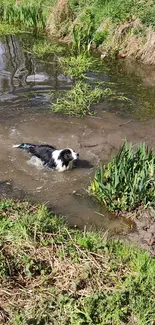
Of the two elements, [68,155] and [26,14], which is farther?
[26,14]

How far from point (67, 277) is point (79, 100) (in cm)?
532

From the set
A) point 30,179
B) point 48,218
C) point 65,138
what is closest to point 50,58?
point 65,138

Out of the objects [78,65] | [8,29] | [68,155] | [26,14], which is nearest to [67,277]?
[68,155]

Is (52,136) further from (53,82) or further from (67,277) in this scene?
(67,277)

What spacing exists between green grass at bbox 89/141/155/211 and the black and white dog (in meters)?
0.82

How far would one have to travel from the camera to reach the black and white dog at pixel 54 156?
6.95 meters

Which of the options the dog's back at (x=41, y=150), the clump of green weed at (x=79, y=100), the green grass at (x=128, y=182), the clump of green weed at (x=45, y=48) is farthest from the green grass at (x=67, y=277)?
the clump of green weed at (x=45, y=48)

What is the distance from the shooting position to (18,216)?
5.31 m

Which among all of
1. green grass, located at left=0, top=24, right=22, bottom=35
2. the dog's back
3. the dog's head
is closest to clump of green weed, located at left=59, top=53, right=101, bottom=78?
green grass, located at left=0, top=24, right=22, bottom=35

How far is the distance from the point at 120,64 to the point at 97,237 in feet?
24.9

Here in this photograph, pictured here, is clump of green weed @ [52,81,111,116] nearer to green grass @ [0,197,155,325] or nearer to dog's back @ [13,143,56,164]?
dog's back @ [13,143,56,164]

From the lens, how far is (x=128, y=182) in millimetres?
5977

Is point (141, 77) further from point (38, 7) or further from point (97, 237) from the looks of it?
point (97, 237)

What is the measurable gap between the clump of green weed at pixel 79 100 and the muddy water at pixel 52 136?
9.4 inches
